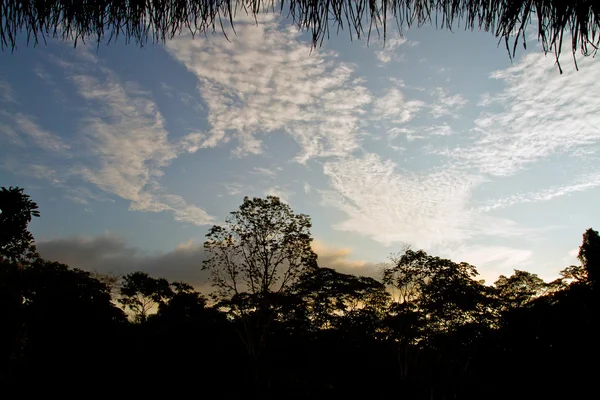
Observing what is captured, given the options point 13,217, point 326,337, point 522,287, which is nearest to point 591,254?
point 522,287

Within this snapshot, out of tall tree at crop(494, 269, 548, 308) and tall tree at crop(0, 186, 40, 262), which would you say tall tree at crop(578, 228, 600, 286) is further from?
tall tree at crop(0, 186, 40, 262)

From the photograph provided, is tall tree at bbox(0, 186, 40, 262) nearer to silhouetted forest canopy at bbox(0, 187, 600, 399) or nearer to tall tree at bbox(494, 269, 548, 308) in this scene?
silhouetted forest canopy at bbox(0, 187, 600, 399)

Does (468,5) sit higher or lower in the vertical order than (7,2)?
higher

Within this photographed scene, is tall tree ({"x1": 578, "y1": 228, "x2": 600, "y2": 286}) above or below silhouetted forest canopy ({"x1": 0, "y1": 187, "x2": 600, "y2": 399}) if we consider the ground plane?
above

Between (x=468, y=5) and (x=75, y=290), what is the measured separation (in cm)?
2516

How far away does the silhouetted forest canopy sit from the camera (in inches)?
704

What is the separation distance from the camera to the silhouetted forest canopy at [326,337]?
58.7ft

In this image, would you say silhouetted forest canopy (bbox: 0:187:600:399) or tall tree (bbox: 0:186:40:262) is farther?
silhouetted forest canopy (bbox: 0:187:600:399)

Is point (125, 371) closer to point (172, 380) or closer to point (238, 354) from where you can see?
point (172, 380)

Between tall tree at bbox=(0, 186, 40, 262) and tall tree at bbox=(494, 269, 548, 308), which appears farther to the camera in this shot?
tall tree at bbox=(494, 269, 548, 308)

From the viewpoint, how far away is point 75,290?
21.5m

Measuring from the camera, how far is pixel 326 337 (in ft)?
72.3

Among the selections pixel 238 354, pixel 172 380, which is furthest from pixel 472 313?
pixel 172 380

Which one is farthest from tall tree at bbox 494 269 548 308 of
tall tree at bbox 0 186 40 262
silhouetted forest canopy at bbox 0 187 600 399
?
tall tree at bbox 0 186 40 262
